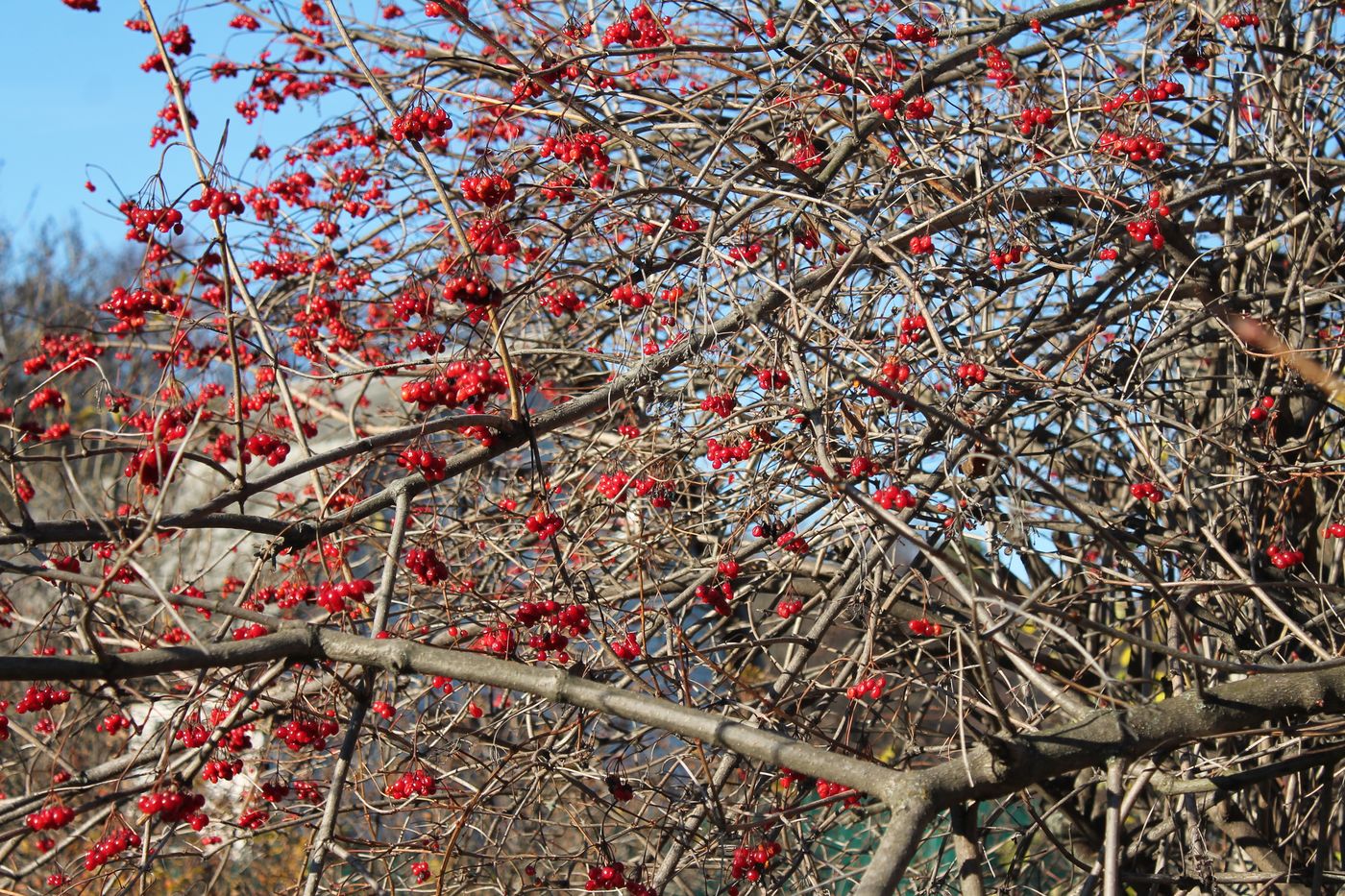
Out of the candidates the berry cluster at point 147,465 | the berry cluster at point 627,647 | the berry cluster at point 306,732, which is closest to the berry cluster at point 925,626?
the berry cluster at point 627,647

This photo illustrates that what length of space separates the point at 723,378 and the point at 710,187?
85cm

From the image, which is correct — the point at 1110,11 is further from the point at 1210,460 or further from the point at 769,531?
the point at 769,531

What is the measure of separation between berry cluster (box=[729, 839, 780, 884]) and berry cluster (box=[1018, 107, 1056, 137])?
7.43 ft

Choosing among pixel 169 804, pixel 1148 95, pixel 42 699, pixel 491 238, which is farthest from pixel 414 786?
pixel 1148 95

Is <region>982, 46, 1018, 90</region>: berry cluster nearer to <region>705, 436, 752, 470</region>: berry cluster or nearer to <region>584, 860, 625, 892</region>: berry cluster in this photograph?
<region>705, 436, 752, 470</region>: berry cluster

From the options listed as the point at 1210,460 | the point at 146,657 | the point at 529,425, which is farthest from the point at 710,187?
the point at 1210,460

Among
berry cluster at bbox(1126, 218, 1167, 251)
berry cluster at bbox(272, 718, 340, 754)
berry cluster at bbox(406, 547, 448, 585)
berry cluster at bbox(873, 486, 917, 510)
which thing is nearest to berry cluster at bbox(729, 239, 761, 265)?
berry cluster at bbox(873, 486, 917, 510)

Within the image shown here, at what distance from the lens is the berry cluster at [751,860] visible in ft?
9.84

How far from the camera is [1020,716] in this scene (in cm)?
389

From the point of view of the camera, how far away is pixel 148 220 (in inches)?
122

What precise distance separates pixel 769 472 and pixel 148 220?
74.3 inches

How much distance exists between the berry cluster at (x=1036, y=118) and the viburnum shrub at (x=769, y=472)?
2 cm

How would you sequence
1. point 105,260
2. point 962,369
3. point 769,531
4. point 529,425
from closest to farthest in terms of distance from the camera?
point 529,425
point 962,369
point 769,531
point 105,260

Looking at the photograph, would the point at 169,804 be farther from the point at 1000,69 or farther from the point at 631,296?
the point at 1000,69
